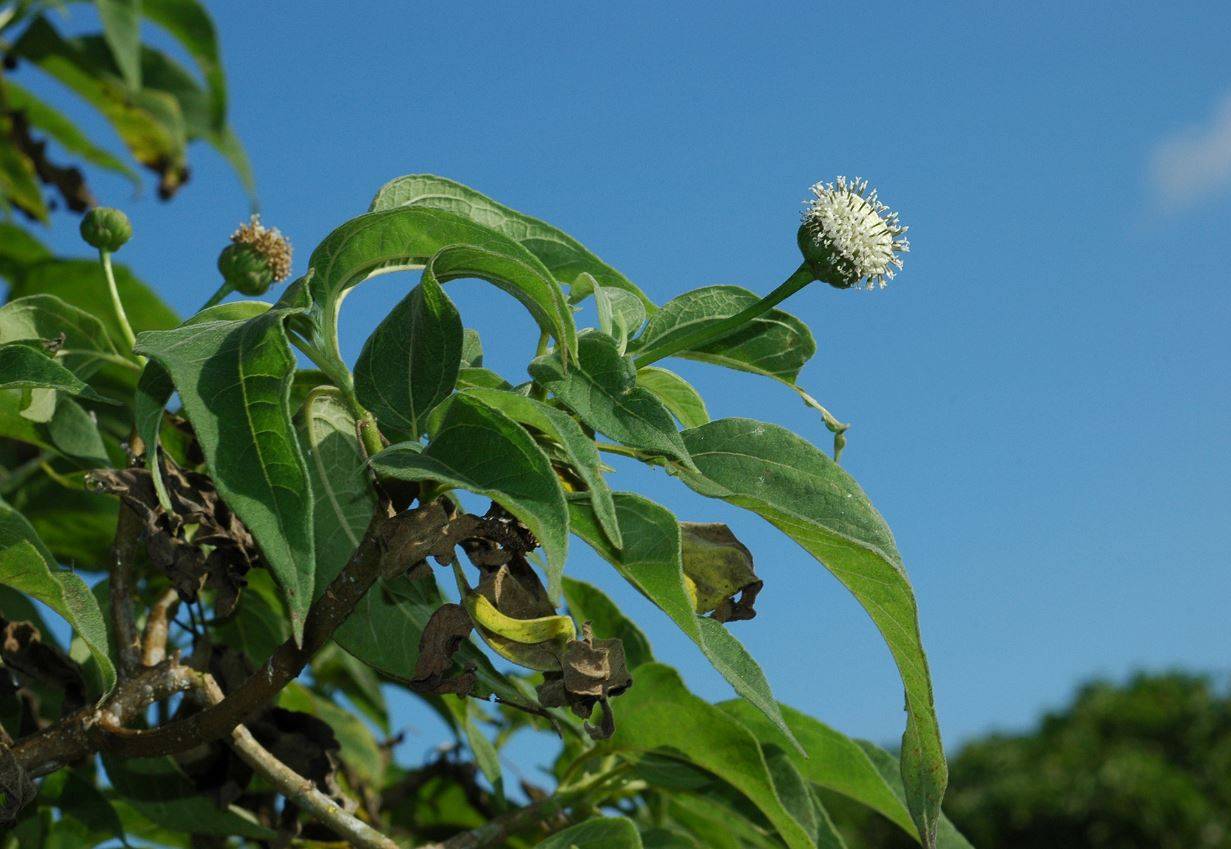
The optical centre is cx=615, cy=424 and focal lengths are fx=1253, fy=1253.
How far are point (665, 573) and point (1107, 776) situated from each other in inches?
754

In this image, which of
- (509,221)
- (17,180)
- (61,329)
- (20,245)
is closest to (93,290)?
(20,245)

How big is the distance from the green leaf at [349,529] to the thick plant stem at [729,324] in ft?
0.79

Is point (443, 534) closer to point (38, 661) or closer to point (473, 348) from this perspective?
point (473, 348)

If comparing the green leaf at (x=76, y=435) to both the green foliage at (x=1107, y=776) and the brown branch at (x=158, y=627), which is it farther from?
the green foliage at (x=1107, y=776)

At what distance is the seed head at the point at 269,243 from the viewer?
124 centimetres

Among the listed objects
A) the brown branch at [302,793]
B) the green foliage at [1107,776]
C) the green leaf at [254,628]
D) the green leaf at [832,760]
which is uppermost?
the green foliage at [1107,776]

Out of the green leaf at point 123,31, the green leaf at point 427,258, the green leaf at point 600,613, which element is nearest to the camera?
the green leaf at point 427,258

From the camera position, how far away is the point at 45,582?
862 mm

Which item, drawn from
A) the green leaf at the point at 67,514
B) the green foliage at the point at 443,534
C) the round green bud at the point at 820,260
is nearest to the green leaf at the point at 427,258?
the green foliage at the point at 443,534

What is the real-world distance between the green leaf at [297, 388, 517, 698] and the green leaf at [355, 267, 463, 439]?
0.13 metres

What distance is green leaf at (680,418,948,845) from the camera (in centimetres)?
81

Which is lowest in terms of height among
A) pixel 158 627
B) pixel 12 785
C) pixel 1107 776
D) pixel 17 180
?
pixel 12 785

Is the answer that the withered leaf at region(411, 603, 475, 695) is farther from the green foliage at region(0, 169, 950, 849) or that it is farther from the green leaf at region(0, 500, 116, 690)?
the green leaf at region(0, 500, 116, 690)

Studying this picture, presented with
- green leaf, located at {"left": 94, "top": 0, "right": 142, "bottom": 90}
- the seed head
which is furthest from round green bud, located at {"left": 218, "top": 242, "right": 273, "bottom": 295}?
green leaf, located at {"left": 94, "top": 0, "right": 142, "bottom": 90}
